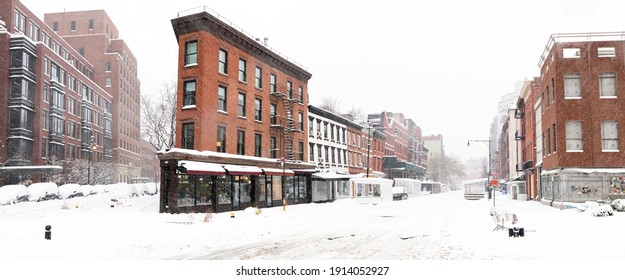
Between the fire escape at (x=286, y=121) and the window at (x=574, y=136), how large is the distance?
1918 cm

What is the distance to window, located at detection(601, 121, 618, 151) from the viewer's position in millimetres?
25625

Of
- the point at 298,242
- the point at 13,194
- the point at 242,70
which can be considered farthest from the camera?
the point at 242,70

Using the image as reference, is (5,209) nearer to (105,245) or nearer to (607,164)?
(105,245)

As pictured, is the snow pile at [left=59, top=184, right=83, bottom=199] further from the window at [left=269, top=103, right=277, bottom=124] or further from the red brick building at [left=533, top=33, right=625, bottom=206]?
the red brick building at [left=533, top=33, right=625, bottom=206]

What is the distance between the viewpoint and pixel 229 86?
1122 inches

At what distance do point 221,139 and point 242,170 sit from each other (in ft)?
7.93

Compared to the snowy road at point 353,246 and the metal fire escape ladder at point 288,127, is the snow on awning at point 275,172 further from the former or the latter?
the snowy road at point 353,246

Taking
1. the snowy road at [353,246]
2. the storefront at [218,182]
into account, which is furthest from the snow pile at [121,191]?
the snowy road at [353,246]

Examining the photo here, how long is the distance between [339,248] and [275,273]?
4.03 meters

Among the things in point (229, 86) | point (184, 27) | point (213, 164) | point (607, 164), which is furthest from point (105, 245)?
point (607, 164)

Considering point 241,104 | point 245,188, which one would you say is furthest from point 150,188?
point 241,104

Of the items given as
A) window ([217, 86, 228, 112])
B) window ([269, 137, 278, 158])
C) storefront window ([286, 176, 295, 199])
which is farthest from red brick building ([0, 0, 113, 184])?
storefront window ([286, 176, 295, 199])

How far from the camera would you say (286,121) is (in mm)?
34844

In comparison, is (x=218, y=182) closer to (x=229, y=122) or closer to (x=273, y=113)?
(x=229, y=122)
